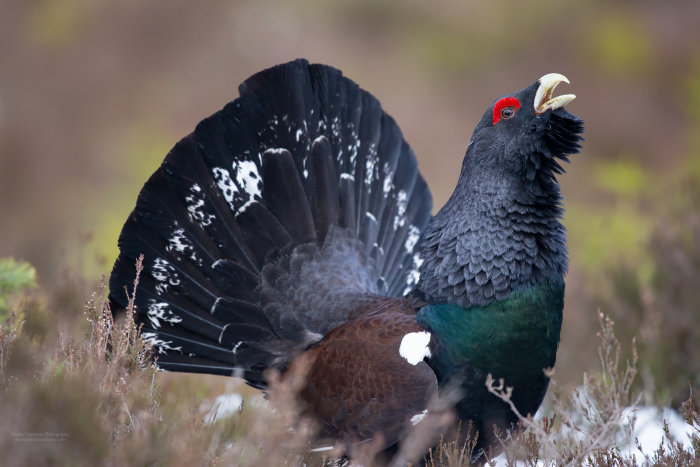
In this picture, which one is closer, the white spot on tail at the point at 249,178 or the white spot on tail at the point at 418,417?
the white spot on tail at the point at 418,417

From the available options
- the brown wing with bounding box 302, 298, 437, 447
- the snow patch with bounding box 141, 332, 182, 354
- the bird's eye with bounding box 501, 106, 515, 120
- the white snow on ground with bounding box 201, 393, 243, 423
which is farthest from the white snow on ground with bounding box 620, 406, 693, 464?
the snow patch with bounding box 141, 332, 182, 354

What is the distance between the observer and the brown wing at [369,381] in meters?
3.01

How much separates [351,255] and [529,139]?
1382 millimetres

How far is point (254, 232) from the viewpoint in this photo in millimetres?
3768

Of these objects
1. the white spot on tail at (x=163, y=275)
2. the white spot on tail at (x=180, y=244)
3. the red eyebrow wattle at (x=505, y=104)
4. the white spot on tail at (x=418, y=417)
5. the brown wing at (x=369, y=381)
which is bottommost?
the white spot on tail at (x=418, y=417)

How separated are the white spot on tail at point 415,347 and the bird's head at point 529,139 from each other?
75 centimetres

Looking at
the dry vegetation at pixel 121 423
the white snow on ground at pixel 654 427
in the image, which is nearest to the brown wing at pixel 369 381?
the dry vegetation at pixel 121 423

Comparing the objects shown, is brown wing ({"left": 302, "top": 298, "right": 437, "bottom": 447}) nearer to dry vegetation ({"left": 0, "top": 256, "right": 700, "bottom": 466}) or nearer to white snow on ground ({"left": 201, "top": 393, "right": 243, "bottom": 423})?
dry vegetation ({"left": 0, "top": 256, "right": 700, "bottom": 466})

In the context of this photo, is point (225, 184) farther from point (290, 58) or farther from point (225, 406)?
point (290, 58)

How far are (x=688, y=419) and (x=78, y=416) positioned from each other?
95.9 inches

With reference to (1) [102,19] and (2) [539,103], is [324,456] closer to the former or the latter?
(2) [539,103]

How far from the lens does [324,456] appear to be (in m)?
3.17

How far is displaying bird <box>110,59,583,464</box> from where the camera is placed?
9.96 ft

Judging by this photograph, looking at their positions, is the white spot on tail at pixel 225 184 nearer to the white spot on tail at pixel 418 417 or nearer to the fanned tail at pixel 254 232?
the fanned tail at pixel 254 232
